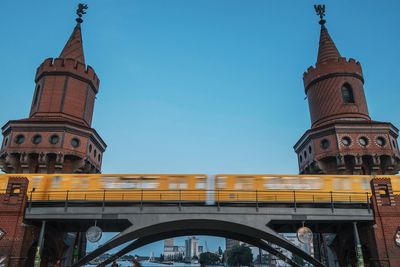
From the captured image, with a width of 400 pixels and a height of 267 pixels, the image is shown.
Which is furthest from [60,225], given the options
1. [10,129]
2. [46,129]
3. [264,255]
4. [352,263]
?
[264,255]

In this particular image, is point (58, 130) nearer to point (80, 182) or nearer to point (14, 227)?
point (80, 182)

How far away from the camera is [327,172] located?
36.2m

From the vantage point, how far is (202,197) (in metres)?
23.8

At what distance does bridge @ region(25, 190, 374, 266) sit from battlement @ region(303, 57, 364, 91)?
2036 centimetres

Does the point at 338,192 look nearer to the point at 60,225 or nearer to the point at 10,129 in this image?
the point at 60,225

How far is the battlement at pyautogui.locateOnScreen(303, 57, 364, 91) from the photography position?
1588 inches

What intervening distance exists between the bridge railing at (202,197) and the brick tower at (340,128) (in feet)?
36.6

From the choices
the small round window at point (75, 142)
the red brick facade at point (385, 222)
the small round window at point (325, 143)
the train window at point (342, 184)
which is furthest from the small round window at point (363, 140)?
the small round window at point (75, 142)

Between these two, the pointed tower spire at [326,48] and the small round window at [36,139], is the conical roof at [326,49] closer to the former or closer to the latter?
the pointed tower spire at [326,48]

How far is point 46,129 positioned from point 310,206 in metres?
26.4

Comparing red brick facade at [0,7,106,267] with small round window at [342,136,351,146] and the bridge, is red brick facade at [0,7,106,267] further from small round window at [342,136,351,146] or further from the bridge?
small round window at [342,136,351,146]

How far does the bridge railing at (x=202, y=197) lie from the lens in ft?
75.6

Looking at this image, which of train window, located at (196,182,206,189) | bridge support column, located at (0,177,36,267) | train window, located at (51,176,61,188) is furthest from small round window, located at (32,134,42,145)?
train window, located at (196,182,206,189)

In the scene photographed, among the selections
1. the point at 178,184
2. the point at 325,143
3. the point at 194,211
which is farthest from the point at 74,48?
the point at 325,143
